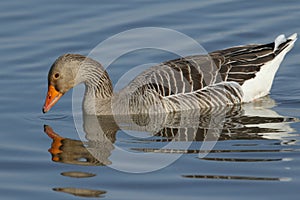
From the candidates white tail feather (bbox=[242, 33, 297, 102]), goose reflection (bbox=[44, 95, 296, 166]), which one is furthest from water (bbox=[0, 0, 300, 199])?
white tail feather (bbox=[242, 33, 297, 102])

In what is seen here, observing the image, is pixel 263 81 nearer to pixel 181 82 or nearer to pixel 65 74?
pixel 181 82

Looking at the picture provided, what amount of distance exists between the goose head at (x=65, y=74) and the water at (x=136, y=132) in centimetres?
46

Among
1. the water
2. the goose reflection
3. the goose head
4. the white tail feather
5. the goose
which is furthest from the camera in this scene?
the white tail feather

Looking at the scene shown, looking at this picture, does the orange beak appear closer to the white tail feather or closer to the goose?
the goose

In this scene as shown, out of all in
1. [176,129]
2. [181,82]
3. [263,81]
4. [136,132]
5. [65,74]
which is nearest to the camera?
[136,132]

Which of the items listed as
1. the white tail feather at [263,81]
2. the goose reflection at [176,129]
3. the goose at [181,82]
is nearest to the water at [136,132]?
the goose reflection at [176,129]

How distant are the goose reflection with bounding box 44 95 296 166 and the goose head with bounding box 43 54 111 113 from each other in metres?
0.64

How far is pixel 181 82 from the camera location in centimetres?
1447

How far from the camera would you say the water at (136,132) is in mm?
10625

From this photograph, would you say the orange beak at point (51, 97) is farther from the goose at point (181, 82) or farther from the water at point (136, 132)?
the water at point (136, 132)

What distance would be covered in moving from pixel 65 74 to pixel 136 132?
5.65 feet

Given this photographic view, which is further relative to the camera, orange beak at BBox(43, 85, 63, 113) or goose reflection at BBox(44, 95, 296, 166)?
orange beak at BBox(43, 85, 63, 113)

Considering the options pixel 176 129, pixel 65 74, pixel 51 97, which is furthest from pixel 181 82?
pixel 51 97

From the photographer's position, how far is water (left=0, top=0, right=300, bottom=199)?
1062cm
